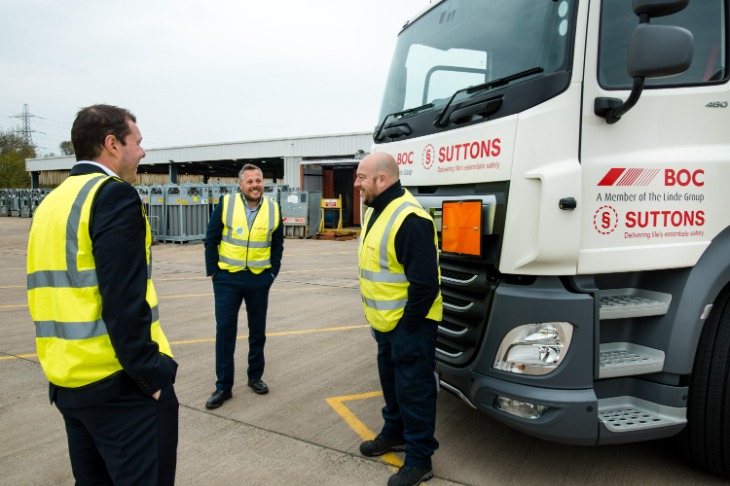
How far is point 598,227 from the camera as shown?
8.47 ft

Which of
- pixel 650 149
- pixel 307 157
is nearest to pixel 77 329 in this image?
pixel 650 149

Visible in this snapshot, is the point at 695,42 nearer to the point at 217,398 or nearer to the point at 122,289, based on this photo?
the point at 122,289

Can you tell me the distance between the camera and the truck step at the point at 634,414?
2.58 m

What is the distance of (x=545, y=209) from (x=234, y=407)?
2825 millimetres

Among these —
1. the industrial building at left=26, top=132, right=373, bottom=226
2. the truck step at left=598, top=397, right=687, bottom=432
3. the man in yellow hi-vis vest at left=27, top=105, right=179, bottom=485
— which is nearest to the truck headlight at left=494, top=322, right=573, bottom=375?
the truck step at left=598, top=397, right=687, bottom=432

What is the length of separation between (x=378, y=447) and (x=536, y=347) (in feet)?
4.15

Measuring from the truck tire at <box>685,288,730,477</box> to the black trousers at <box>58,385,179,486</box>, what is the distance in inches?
107

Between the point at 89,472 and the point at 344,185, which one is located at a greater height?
the point at 344,185

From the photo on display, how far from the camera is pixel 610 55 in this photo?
2.63 m

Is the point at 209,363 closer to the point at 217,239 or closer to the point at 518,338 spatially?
the point at 217,239

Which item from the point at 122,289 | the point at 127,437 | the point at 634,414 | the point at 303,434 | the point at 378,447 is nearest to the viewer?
the point at 122,289

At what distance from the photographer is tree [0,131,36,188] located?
45.3 meters

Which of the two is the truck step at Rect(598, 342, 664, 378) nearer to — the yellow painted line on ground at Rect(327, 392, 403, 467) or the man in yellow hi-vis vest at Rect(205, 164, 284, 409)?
the yellow painted line on ground at Rect(327, 392, 403, 467)

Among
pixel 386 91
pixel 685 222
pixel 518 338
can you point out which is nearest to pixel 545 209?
pixel 518 338
